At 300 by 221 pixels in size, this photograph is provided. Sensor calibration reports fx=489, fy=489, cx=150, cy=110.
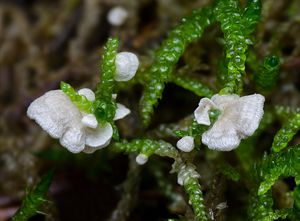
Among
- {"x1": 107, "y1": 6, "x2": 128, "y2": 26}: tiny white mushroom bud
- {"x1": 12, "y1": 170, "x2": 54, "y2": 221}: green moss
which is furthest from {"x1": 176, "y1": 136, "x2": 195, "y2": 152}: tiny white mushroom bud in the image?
{"x1": 107, "y1": 6, "x2": 128, "y2": 26}: tiny white mushroom bud

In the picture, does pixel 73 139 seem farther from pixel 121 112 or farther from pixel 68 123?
pixel 121 112

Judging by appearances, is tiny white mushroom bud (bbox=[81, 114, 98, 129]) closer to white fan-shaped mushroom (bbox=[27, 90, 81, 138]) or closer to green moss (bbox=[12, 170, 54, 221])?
white fan-shaped mushroom (bbox=[27, 90, 81, 138])

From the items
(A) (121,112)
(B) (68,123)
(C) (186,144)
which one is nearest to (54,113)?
(B) (68,123)

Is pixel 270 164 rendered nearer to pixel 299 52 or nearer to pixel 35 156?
pixel 299 52

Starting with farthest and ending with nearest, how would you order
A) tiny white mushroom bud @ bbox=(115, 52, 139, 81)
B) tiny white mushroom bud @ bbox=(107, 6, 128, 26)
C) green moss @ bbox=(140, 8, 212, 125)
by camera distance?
tiny white mushroom bud @ bbox=(107, 6, 128, 26), green moss @ bbox=(140, 8, 212, 125), tiny white mushroom bud @ bbox=(115, 52, 139, 81)

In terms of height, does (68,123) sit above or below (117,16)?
above
